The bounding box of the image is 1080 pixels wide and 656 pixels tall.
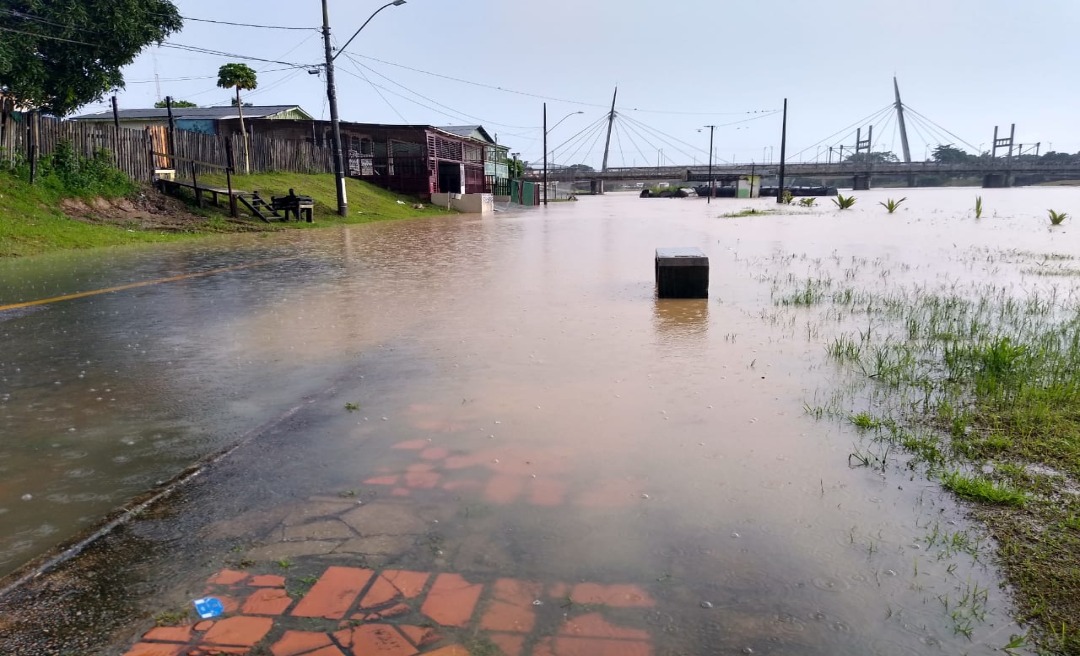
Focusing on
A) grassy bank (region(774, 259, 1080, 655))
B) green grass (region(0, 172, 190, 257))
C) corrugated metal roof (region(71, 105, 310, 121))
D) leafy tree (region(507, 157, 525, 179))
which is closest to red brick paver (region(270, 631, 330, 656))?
grassy bank (region(774, 259, 1080, 655))

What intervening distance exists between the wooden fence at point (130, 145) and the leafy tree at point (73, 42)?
12.0 feet

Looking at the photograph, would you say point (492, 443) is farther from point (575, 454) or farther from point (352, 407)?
point (352, 407)

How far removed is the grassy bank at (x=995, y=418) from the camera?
2797mm

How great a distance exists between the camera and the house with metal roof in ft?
138

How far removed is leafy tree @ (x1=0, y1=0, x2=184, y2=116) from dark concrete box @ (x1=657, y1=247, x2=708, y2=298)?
22246 mm

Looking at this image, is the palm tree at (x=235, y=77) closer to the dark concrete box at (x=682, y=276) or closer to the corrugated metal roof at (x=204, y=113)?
the corrugated metal roof at (x=204, y=113)

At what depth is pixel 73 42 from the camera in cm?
2412

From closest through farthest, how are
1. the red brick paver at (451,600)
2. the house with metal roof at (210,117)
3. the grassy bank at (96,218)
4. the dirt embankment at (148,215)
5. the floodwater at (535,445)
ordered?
the red brick paver at (451,600), the floodwater at (535,445), the grassy bank at (96,218), the dirt embankment at (148,215), the house with metal roof at (210,117)

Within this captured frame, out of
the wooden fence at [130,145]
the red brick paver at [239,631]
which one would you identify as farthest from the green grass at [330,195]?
the red brick paver at [239,631]

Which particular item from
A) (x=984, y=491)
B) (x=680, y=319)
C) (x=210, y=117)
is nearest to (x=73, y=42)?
(x=210, y=117)

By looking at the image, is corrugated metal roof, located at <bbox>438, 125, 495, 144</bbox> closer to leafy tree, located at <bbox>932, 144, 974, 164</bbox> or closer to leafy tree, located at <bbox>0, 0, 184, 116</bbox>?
leafy tree, located at <bbox>0, 0, 184, 116</bbox>

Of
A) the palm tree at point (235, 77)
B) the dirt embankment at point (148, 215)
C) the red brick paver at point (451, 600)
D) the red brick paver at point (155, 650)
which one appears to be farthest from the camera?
the palm tree at point (235, 77)

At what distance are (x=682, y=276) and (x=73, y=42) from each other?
979 inches

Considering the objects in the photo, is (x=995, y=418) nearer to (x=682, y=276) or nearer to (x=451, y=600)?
(x=451, y=600)
